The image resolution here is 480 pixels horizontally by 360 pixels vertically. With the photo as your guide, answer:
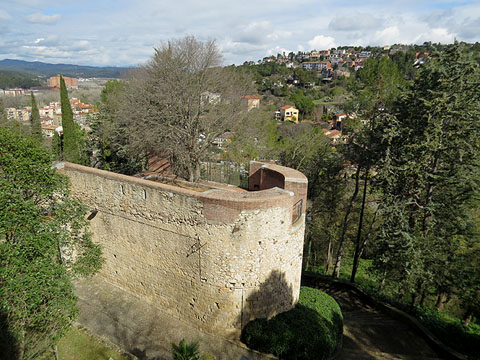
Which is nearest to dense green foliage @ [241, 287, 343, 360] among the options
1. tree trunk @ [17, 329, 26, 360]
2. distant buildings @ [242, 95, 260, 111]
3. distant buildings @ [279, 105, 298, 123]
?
tree trunk @ [17, 329, 26, 360]

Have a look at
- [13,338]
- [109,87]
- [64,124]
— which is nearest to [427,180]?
[13,338]

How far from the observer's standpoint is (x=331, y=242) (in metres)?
20.2

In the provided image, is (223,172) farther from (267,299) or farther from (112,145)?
(267,299)

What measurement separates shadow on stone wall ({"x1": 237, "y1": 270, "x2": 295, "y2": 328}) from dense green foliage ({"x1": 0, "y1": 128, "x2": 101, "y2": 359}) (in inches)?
199

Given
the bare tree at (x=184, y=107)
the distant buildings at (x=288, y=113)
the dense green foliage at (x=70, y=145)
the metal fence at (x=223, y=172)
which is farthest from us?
the distant buildings at (x=288, y=113)

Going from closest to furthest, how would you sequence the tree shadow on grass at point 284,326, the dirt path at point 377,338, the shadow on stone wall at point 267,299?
the tree shadow on grass at point 284,326 → the shadow on stone wall at point 267,299 → the dirt path at point 377,338

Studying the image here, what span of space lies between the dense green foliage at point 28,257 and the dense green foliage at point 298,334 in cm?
548

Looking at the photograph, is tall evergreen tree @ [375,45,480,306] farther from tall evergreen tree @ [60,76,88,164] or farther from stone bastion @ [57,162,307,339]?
tall evergreen tree @ [60,76,88,164]

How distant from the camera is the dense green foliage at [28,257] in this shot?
23.6 ft

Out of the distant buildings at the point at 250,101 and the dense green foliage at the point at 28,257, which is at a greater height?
the distant buildings at the point at 250,101

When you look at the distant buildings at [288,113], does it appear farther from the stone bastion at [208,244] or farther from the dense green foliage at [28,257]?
the dense green foliage at [28,257]

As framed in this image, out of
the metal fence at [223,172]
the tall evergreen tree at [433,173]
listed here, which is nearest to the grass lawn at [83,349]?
the tall evergreen tree at [433,173]

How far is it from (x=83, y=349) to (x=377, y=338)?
10086mm

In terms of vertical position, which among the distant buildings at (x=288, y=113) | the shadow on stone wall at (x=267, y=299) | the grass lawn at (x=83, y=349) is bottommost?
the grass lawn at (x=83, y=349)
